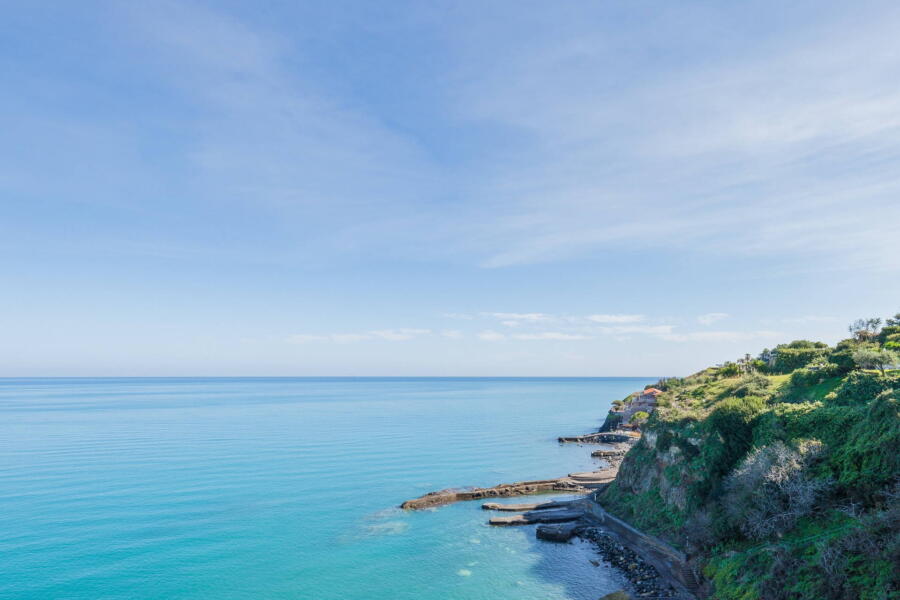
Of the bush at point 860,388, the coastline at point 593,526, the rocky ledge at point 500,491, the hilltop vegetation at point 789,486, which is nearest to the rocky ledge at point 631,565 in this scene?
the coastline at point 593,526

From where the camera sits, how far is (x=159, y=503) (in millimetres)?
53500

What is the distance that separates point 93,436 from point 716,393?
12387 cm

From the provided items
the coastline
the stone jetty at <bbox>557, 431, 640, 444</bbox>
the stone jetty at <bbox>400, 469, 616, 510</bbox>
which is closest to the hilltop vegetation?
the coastline

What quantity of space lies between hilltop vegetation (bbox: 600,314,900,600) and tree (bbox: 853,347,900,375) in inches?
4.1

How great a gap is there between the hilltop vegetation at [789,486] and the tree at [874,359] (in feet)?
0.34

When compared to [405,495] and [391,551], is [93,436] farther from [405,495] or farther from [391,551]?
[391,551]

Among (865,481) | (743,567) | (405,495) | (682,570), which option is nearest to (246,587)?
(405,495)

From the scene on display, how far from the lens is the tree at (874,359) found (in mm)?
39812

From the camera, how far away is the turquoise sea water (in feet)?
115

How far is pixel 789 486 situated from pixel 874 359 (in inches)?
780

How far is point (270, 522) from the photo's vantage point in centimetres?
4812

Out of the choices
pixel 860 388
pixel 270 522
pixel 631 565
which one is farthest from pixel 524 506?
pixel 860 388

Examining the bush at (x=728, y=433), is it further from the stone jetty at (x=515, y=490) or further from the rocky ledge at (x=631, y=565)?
the stone jetty at (x=515, y=490)

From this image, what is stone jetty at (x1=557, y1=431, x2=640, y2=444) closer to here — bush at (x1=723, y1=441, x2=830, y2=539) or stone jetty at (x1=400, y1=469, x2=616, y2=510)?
stone jetty at (x1=400, y1=469, x2=616, y2=510)
